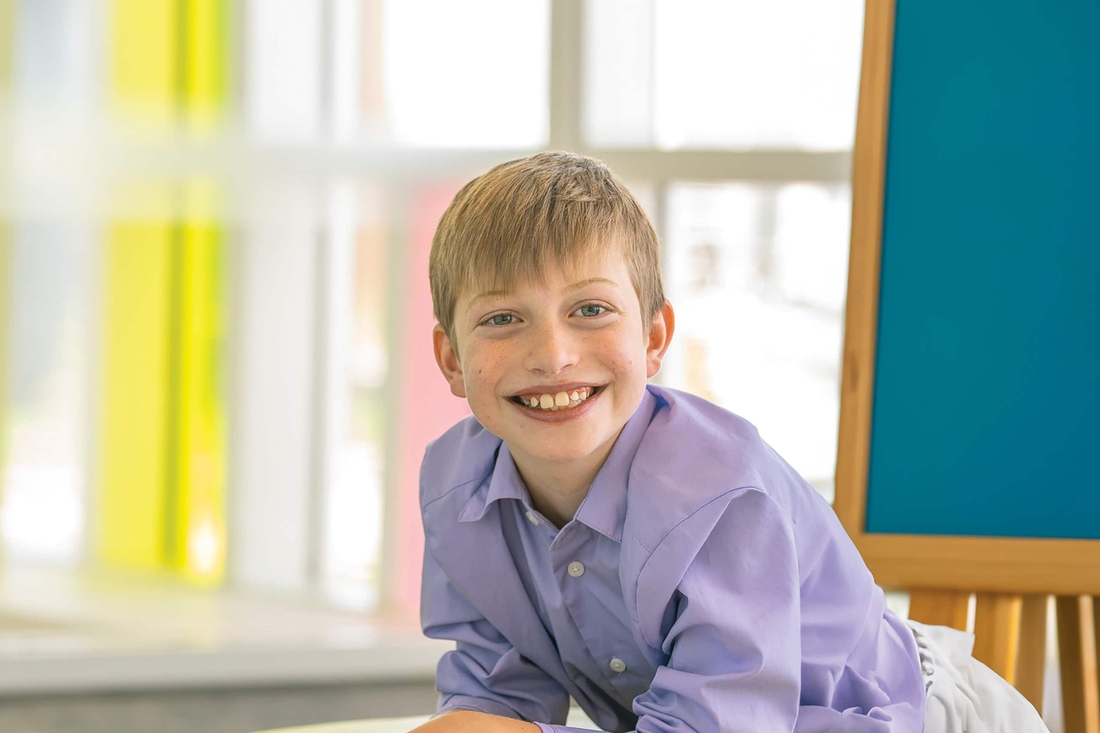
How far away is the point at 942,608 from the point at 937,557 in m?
0.07

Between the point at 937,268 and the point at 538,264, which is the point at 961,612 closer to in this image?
the point at 937,268

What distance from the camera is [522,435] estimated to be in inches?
33.4

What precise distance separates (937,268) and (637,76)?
715mm

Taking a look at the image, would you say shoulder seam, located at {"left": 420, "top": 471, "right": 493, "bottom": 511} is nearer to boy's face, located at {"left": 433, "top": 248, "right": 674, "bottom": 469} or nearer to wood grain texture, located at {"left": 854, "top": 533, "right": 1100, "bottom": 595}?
boy's face, located at {"left": 433, "top": 248, "right": 674, "bottom": 469}

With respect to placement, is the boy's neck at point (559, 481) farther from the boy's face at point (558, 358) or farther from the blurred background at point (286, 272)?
the blurred background at point (286, 272)

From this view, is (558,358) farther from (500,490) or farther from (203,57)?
(203,57)

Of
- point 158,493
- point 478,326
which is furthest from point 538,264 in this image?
point 158,493

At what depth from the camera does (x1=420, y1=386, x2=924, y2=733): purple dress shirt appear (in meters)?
0.80

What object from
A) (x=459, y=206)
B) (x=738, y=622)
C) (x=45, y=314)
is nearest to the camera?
(x=738, y=622)

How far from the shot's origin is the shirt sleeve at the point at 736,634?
2.55ft

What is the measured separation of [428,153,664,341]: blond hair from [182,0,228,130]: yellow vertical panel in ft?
2.99

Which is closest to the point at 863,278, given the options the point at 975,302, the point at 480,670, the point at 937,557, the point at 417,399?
the point at 975,302

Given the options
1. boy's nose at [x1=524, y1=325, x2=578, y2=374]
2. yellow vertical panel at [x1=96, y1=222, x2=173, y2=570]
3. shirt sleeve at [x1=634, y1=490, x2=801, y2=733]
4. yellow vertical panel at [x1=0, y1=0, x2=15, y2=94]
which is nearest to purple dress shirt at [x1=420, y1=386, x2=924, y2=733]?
shirt sleeve at [x1=634, y1=490, x2=801, y2=733]

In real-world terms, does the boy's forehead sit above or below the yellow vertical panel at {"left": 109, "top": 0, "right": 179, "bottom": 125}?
below
